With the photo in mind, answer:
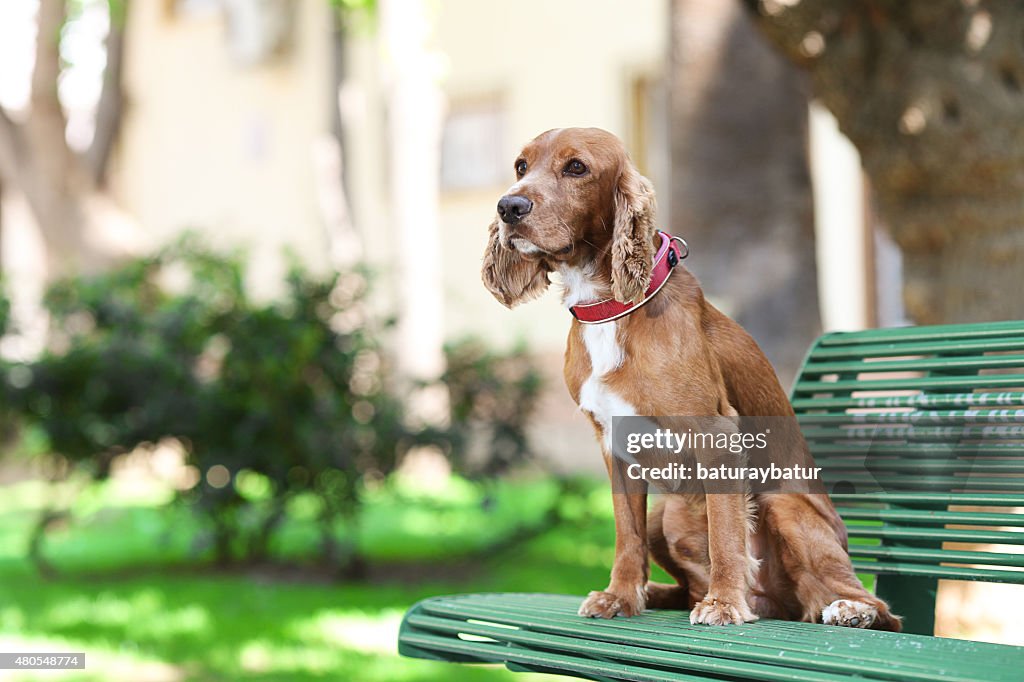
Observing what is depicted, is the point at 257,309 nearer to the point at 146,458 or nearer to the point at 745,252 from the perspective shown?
the point at 146,458

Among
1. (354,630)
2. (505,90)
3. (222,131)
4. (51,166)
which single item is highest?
(222,131)

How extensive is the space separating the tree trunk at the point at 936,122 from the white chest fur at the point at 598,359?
2.88 metres

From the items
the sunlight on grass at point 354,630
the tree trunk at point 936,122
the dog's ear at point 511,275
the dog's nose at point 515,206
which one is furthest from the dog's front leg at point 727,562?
the sunlight on grass at point 354,630

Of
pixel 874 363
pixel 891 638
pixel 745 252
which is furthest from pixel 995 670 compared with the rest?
pixel 745 252

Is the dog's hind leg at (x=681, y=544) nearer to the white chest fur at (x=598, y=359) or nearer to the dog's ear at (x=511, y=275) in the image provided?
the white chest fur at (x=598, y=359)

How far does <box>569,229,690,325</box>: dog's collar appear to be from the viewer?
2492 mm

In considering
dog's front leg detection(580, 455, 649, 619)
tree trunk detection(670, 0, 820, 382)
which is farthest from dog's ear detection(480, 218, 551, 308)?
tree trunk detection(670, 0, 820, 382)

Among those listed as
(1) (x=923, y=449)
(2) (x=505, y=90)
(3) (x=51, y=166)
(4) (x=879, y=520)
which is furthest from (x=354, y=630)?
(2) (x=505, y=90)

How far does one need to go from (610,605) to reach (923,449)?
1.00 meters

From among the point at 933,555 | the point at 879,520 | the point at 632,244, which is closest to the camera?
the point at 632,244

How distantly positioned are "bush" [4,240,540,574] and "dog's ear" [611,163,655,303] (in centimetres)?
457

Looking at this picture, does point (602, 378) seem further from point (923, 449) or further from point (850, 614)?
point (923, 449)

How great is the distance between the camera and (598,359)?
2.53 m

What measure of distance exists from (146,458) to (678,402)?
5598 mm
